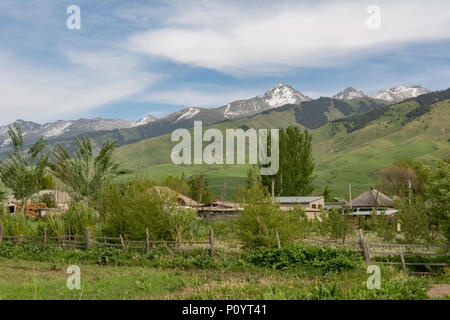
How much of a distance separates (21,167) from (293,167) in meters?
31.8

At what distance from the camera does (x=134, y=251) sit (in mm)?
19984

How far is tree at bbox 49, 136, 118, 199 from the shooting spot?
93.3 feet

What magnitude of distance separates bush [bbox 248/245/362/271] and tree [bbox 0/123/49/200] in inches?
727

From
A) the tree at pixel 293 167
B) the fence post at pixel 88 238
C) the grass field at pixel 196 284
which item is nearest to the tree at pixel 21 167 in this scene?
the fence post at pixel 88 238

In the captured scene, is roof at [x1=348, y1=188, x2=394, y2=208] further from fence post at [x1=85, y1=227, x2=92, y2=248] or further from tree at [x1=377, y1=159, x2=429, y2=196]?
fence post at [x1=85, y1=227, x2=92, y2=248]

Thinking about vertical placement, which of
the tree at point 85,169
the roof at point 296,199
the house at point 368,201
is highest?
the tree at point 85,169

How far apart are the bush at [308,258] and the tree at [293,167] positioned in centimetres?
3373

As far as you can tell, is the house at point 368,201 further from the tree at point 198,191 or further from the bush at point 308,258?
the bush at point 308,258

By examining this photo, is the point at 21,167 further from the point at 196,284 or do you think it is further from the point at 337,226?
the point at 337,226

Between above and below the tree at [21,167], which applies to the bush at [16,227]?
below

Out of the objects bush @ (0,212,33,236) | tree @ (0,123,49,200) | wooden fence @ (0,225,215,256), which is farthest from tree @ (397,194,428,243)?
tree @ (0,123,49,200)

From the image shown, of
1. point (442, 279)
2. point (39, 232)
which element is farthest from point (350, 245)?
point (39, 232)

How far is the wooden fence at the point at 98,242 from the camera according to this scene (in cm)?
1975
